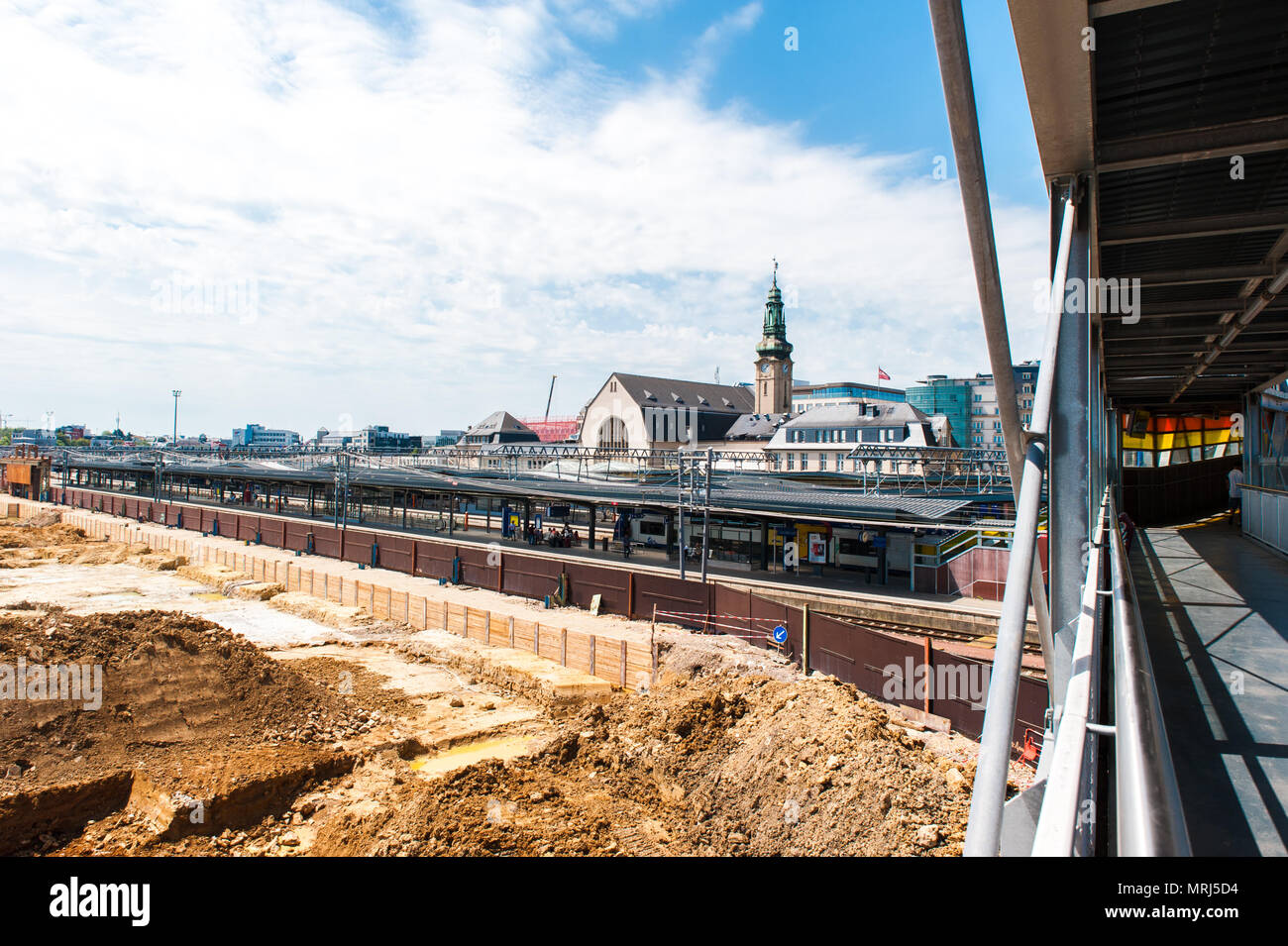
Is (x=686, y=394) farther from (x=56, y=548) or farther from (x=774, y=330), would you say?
(x=56, y=548)

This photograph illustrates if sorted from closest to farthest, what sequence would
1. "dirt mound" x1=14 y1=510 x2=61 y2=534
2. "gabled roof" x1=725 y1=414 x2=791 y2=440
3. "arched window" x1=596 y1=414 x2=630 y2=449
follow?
"dirt mound" x1=14 y1=510 x2=61 y2=534 → "gabled roof" x1=725 y1=414 x2=791 y2=440 → "arched window" x1=596 y1=414 x2=630 y2=449

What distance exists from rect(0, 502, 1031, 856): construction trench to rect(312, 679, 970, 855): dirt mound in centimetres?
4

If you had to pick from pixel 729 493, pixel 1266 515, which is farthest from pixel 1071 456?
pixel 729 493

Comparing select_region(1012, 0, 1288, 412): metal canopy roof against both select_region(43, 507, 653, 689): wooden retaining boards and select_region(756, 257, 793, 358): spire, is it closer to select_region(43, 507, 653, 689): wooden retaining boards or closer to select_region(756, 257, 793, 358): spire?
select_region(43, 507, 653, 689): wooden retaining boards

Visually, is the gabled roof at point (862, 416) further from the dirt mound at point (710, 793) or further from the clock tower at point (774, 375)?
the dirt mound at point (710, 793)

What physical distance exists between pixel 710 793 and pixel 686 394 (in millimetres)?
81608

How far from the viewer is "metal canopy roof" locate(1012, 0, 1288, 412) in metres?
3.95

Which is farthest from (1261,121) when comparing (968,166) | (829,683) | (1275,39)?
(829,683)

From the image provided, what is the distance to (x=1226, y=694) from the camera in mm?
5020

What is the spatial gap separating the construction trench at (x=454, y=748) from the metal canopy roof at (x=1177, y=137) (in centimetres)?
817

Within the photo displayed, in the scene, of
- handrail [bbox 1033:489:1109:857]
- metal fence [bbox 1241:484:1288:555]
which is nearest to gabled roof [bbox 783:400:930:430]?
metal fence [bbox 1241:484:1288:555]

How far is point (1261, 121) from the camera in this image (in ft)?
15.6
